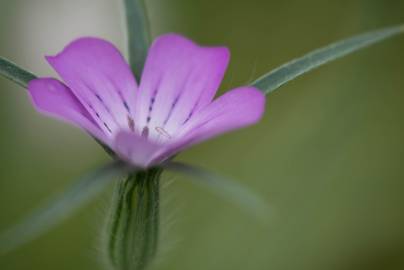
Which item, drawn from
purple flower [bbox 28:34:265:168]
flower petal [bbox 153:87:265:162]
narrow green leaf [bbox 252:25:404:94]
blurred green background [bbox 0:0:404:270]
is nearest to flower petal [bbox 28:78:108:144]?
purple flower [bbox 28:34:265:168]

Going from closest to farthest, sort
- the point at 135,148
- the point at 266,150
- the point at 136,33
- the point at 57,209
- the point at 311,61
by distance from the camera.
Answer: the point at 57,209, the point at 135,148, the point at 311,61, the point at 136,33, the point at 266,150

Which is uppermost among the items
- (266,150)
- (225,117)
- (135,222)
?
(225,117)

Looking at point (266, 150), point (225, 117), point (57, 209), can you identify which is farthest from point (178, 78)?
point (266, 150)

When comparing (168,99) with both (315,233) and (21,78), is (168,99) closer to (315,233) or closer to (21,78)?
(21,78)

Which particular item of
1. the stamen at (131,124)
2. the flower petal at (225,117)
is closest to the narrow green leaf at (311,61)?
the flower petal at (225,117)

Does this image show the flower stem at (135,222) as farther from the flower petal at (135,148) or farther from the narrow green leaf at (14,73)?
the narrow green leaf at (14,73)

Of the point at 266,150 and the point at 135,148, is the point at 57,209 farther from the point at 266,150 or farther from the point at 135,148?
the point at 266,150

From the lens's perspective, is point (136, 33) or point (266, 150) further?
point (266, 150)

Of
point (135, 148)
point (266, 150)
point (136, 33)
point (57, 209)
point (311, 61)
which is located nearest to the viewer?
A: point (57, 209)
